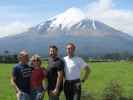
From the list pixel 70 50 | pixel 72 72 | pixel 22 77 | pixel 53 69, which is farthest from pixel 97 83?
pixel 22 77

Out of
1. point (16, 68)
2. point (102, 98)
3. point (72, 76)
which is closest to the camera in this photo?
point (16, 68)

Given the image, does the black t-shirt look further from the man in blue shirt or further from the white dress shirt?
the man in blue shirt

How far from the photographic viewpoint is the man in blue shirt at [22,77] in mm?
10680

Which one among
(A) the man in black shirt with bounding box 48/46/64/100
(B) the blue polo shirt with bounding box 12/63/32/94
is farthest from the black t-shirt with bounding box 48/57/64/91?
(B) the blue polo shirt with bounding box 12/63/32/94

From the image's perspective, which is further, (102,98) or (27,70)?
(102,98)

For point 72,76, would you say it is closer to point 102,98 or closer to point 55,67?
point 55,67

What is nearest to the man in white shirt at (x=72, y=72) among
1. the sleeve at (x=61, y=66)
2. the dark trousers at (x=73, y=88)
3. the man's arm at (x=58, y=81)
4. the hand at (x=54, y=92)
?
the dark trousers at (x=73, y=88)

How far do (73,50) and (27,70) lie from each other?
4.13 ft

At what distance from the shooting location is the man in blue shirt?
10680 millimetres

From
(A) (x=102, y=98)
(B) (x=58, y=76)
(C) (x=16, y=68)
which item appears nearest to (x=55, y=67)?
(B) (x=58, y=76)

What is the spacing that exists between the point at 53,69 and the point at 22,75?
0.82 meters

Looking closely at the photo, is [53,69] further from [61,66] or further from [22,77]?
[22,77]

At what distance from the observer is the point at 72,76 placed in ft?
37.6

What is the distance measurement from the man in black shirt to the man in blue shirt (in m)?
0.62
